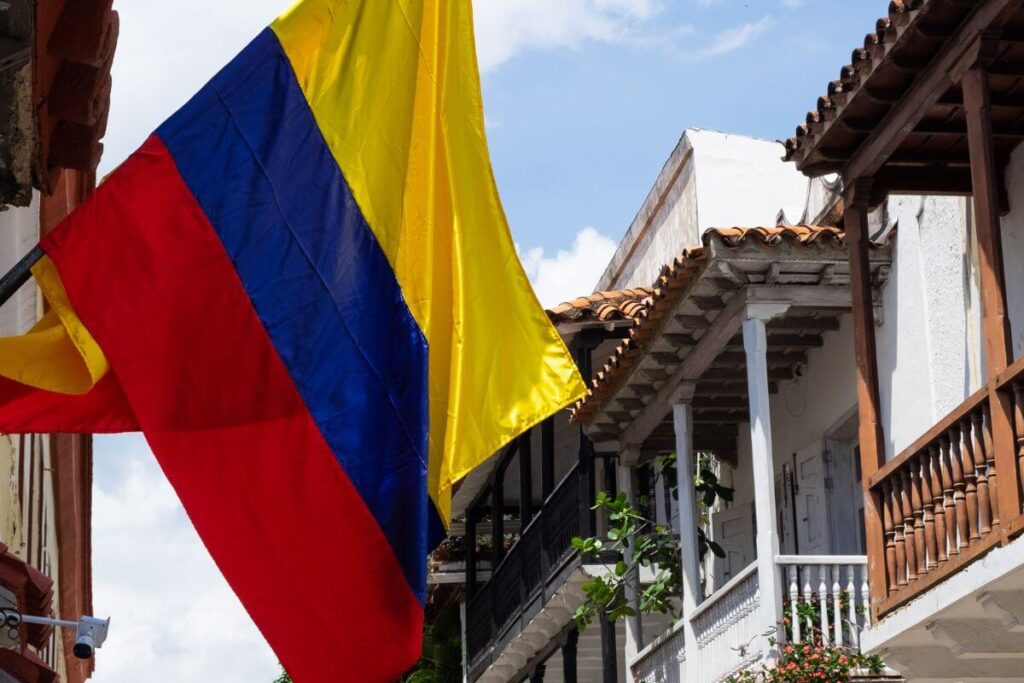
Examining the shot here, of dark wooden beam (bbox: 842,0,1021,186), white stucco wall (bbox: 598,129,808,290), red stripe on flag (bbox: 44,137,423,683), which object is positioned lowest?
red stripe on flag (bbox: 44,137,423,683)

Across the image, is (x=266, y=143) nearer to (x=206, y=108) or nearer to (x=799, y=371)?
(x=206, y=108)

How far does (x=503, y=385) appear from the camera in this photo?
7.67 metres

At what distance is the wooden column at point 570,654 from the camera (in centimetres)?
2078

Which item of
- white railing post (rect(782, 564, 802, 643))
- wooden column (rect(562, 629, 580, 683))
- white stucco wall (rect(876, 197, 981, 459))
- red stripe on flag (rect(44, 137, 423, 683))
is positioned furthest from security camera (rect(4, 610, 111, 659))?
wooden column (rect(562, 629, 580, 683))

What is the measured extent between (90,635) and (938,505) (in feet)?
15.9

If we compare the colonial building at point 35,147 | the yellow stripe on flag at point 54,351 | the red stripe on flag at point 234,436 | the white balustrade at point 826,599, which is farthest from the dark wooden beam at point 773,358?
the yellow stripe on flag at point 54,351

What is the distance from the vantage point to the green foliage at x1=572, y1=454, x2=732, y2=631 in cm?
1747

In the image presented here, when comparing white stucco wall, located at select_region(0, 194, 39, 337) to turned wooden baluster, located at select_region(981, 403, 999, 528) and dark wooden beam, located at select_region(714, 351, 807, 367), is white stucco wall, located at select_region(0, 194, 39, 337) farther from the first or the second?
dark wooden beam, located at select_region(714, 351, 807, 367)

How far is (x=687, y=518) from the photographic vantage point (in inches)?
663

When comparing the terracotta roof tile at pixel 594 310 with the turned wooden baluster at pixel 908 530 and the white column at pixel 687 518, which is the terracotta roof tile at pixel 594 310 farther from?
the turned wooden baluster at pixel 908 530

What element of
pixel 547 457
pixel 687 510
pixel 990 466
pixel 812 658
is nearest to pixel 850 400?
pixel 687 510

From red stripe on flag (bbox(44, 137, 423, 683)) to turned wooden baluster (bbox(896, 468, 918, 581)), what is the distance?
5215 millimetres

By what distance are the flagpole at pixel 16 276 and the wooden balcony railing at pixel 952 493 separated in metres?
5.21

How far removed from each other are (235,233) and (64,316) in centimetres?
74
